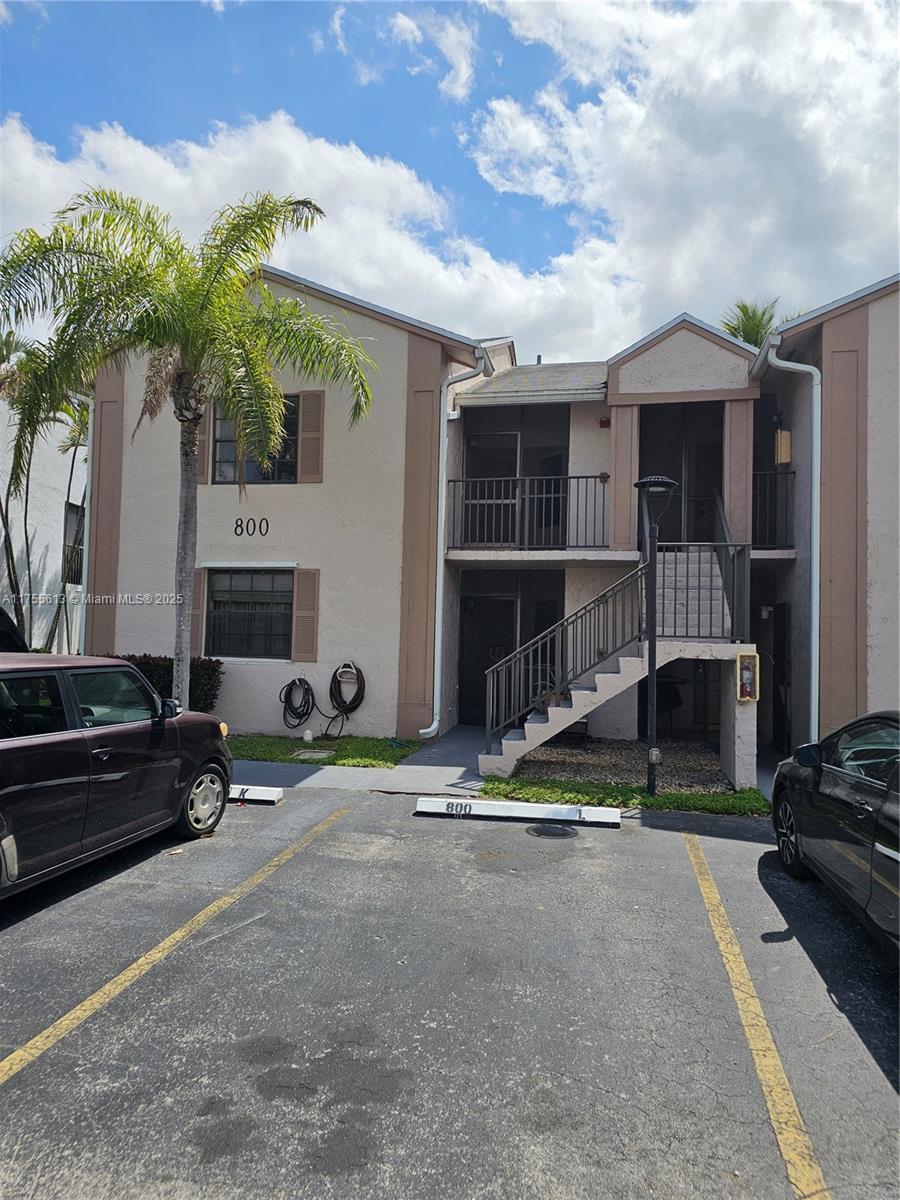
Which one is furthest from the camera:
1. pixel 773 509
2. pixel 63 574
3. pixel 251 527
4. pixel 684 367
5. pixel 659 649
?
pixel 63 574

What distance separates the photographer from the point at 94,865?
539 cm

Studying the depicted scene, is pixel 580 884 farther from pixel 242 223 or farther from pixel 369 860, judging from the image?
pixel 242 223

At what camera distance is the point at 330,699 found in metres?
10.6

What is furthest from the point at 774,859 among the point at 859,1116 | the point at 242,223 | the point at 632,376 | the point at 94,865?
the point at 242,223

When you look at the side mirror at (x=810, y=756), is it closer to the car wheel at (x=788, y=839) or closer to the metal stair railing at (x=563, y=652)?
the car wheel at (x=788, y=839)

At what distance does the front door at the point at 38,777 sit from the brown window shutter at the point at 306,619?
6103 millimetres

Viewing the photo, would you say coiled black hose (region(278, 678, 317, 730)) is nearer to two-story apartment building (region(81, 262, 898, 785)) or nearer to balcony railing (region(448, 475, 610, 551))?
two-story apartment building (region(81, 262, 898, 785))

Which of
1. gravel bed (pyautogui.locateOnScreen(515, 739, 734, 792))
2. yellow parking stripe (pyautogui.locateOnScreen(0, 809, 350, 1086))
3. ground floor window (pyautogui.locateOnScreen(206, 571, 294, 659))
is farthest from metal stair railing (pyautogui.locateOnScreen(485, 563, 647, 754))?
ground floor window (pyautogui.locateOnScreen(206, 571, 294, 659))

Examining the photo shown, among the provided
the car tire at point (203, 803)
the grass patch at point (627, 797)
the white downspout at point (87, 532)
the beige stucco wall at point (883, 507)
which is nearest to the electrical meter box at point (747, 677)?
the grass patch at point (627, 797)

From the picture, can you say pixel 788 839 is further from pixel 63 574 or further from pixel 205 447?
pixel 63 574

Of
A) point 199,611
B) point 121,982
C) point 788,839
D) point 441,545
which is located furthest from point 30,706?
point 199,611

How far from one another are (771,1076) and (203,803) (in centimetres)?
469

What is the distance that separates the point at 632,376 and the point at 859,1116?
9.66 meters

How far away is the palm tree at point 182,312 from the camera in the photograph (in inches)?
312
